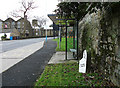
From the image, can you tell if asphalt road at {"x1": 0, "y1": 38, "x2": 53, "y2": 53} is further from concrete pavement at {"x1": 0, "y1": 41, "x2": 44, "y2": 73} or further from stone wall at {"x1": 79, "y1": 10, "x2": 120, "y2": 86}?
stone wall at {"x1": 79, "y1": 10, "x2": 120, "y2": 86}

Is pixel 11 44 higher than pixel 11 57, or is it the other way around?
pixel 11 44

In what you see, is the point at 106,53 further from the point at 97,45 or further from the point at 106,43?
the point at 97,45

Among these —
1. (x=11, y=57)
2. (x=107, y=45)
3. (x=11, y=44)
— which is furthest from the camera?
(x=11, y=44)

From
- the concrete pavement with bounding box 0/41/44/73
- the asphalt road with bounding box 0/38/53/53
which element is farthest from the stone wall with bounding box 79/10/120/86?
the asphalt road with bounding box 0/38/53/53

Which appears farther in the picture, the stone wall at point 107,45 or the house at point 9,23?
the house at point 9,23

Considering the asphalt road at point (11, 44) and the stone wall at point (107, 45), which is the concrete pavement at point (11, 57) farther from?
the stone wall at point (107, 45)

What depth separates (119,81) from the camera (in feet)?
8.46

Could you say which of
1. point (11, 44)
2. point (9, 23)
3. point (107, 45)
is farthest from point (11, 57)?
point (9, 23)

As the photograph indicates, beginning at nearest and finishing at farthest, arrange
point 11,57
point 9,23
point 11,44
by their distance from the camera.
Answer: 1. point 11,57
2. point 11,44
3. point 9,23

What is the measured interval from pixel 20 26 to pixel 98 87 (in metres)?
57.3

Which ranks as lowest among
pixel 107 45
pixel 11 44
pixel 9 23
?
pixel 11 44

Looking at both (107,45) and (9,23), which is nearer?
(107,45)

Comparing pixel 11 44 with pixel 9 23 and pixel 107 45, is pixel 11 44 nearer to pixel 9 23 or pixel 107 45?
pixel 107 45

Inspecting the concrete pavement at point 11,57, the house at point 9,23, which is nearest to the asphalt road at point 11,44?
the concrete pavement at point 11,57
